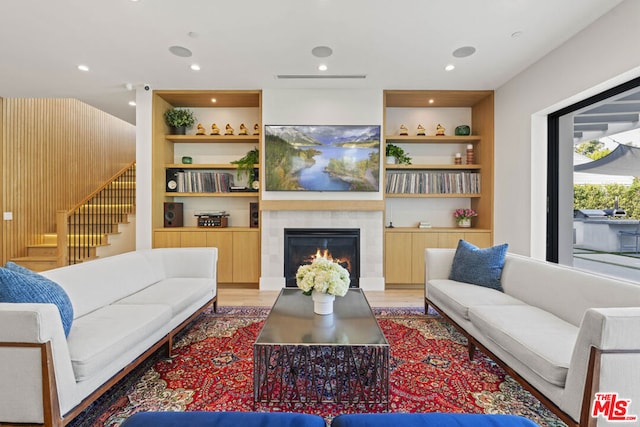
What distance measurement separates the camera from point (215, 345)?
2.59 meters

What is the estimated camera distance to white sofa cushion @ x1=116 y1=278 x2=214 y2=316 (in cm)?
247

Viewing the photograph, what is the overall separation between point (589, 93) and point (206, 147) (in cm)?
475

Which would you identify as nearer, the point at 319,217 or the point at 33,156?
the point at 319,217

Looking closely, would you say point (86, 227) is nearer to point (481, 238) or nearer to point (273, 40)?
point (273, 40)

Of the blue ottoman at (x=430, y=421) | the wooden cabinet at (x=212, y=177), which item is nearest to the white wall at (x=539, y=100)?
the blue ottoman at (x=430, y=421)

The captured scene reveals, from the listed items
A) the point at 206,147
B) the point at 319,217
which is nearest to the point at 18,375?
the point at 319,217

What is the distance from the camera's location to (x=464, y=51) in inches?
130

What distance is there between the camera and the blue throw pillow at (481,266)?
285cm

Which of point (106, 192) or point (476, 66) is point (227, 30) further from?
point (106, 192)

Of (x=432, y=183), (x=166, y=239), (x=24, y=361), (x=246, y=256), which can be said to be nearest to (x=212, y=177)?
(x=166, y=239)

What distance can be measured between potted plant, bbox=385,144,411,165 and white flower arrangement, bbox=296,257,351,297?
110 inches

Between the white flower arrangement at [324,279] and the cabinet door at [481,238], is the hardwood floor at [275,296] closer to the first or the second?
the cabinet door at [481,238]

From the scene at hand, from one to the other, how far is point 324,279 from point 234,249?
2630 millimetres

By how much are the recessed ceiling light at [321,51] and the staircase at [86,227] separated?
13.4 ft
